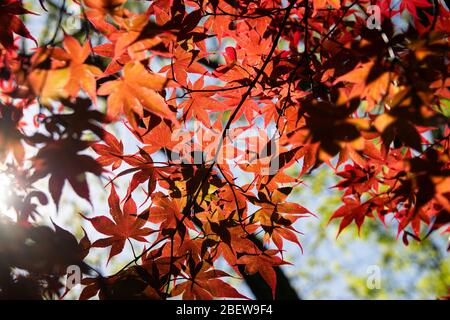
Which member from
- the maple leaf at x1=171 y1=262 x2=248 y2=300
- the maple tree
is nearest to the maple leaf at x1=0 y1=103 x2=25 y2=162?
the maple tree

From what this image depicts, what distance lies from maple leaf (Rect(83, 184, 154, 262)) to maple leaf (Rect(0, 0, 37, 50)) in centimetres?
50

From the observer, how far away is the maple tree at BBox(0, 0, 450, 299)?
835 millimetres

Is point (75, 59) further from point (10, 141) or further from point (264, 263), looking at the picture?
point (264, 263)

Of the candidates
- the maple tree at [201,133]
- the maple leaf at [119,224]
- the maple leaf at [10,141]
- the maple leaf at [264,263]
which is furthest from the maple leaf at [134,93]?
the maple leaf at [264,263]

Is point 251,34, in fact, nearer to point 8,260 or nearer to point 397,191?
point 397,191

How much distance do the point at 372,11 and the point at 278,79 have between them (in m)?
0.42

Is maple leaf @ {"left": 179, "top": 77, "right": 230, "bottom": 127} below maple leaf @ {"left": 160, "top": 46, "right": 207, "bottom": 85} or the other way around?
below

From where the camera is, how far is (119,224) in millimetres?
1210

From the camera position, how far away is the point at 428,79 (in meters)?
0.88

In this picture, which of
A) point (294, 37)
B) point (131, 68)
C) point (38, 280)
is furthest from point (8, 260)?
point (294, 37)

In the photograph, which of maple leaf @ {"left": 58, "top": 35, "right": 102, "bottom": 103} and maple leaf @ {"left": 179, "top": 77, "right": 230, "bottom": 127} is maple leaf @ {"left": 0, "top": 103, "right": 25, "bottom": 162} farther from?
maple leaf @ {"left": 179, "top": 77, "right": 230, "bottom": 127}

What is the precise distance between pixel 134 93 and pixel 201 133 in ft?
1.59

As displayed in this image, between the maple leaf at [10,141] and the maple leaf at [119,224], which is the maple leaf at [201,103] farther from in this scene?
the maple leaf at [10,141]

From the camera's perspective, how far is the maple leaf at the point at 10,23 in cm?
105
